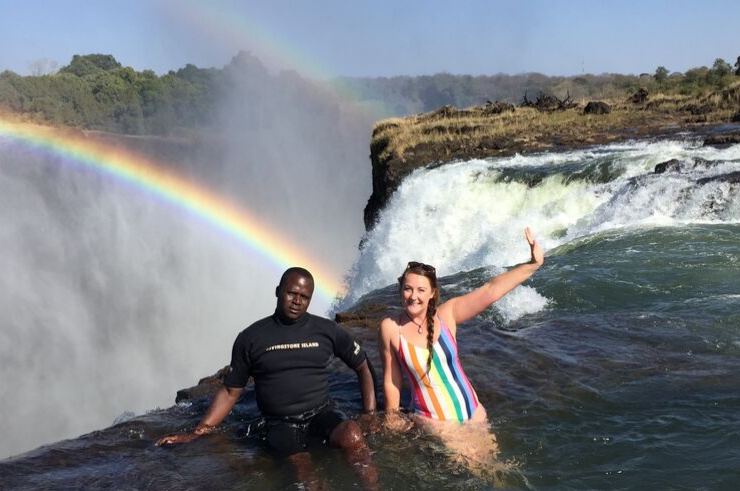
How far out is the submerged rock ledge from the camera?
2248cm

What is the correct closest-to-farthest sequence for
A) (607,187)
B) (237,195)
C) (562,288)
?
1. (562,288)
2. (607,187)
3. (237,195)

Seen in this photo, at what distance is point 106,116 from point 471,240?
68.9 meters

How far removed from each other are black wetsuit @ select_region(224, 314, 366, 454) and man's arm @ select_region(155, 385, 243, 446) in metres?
0.14

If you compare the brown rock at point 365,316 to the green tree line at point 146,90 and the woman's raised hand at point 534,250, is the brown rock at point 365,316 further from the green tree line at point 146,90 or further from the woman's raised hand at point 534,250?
the green tree line at point 146,90

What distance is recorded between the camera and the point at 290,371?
4570mm

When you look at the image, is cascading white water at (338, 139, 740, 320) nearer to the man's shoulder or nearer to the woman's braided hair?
the woman's braided hair

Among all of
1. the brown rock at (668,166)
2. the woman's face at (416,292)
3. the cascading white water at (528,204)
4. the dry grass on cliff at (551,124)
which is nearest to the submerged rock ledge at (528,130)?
the dry grass on cliff at (551,124)

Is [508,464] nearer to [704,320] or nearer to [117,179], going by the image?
[704,320]

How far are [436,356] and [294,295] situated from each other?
1.01 meters

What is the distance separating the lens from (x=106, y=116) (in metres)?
75.0

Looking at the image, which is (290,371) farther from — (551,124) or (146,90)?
(146,90)

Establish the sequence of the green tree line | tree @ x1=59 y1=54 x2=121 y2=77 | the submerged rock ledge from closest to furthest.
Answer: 1. the submerged rock ledge
2. the green tree line
3. tree @ x1=59 y1=54 x2=121 y2=77

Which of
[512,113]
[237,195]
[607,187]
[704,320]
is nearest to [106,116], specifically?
[237,195]

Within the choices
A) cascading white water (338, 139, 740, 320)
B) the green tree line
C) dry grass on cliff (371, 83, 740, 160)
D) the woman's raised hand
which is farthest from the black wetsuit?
the green tree line
